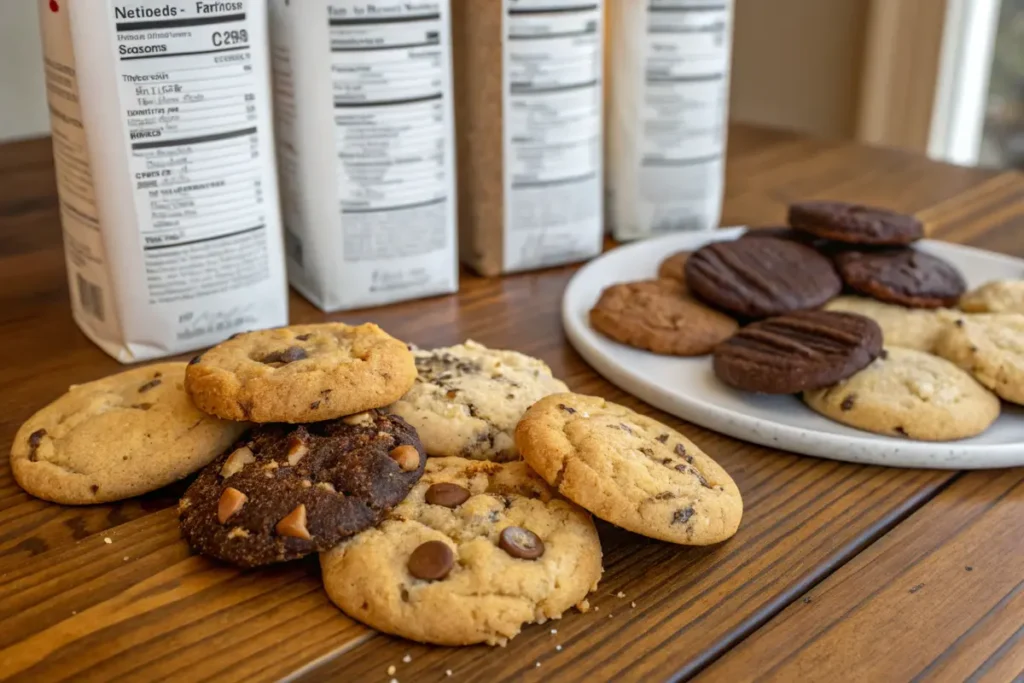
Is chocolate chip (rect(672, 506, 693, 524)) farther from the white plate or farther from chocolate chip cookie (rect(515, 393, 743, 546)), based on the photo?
the white plate

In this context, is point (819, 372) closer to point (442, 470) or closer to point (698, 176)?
point (442, 470)

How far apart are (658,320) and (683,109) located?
1.11 feet

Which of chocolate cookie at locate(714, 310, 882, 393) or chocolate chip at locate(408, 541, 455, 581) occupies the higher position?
chocolate cookie at locate(714, 310, 882, 393)

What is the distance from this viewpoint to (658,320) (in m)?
0.90

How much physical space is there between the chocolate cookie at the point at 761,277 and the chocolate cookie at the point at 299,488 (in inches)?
15.6

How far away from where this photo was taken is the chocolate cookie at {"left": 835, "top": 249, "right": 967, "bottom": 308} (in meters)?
0.91

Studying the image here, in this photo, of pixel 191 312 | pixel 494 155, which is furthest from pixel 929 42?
pixel 191 312

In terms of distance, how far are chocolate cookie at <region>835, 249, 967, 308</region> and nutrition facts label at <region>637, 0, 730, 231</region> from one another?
241 millimetres

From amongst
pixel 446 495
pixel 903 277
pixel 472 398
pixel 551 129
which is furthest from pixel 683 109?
pixel 446 495

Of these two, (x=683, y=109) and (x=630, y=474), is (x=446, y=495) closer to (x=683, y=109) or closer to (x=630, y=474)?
(x=630, y=474)

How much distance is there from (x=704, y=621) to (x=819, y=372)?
273 mm

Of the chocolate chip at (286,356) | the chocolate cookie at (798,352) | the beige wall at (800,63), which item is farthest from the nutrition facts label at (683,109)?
the beige wall at (800,63)

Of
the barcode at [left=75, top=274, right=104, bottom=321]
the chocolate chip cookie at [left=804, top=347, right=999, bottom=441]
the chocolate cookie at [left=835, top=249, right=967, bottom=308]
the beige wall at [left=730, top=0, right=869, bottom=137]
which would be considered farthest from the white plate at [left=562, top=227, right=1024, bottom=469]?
the beige wall at [left=730, top=0, right=869, bottom=137]

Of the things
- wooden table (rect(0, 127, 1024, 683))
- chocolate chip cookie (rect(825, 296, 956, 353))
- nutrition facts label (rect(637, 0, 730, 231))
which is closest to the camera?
wooden table (rect(0, 127, 1024, 683))
